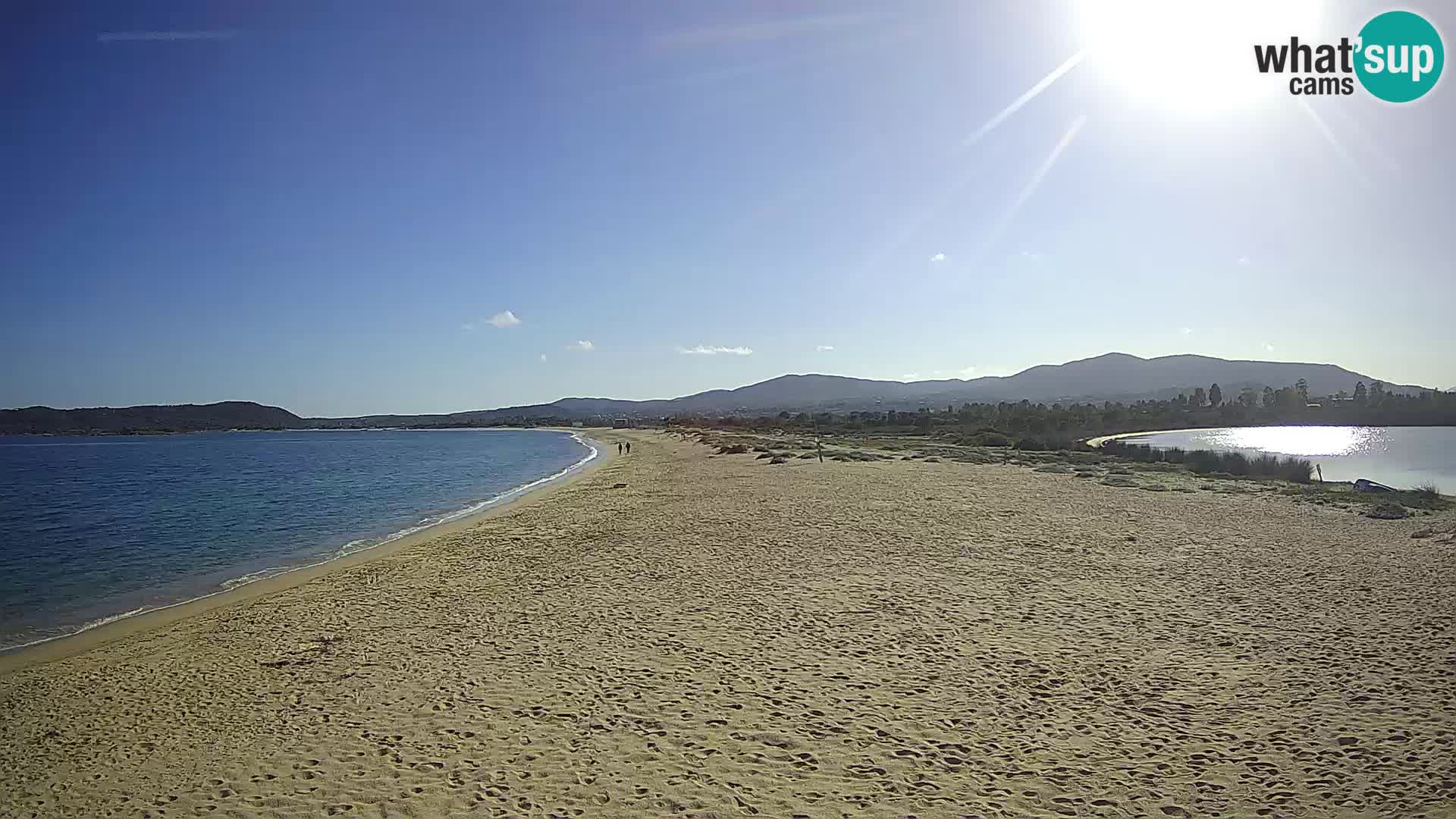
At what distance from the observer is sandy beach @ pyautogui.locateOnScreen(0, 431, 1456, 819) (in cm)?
517

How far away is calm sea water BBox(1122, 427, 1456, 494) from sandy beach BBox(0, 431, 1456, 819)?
25.2 metres

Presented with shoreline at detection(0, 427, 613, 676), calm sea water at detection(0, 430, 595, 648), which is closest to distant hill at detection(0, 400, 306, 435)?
calm sea water at detection(0, 430, 595, 648)

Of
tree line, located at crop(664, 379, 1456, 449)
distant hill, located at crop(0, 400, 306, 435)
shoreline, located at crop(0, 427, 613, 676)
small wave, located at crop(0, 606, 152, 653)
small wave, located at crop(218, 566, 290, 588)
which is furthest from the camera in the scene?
distant hill, located at crop(0, 400, 306, 435)

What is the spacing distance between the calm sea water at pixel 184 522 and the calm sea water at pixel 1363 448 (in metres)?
36.2

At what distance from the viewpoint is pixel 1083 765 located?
17.6ft

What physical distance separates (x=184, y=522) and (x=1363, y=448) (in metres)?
69.6

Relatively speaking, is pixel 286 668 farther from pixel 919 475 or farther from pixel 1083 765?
pixel 919 475

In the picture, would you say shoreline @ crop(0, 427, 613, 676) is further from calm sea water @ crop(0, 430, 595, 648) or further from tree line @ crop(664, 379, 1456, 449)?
tree line @ crop(664, 379, 1456, 449)

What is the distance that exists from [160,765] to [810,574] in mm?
8336

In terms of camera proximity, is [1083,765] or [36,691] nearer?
[1083,765]

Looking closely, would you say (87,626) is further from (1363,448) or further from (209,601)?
(1363,448)

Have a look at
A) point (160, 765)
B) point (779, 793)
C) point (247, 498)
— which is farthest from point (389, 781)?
point (247, 498)

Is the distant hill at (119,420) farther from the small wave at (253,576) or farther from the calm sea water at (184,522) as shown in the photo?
the small wave at (253,576)

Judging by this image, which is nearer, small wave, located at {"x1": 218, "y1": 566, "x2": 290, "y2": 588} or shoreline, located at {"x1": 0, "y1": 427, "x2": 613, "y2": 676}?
shoreline, located at {"x1": 0, "y1": 427, "x2": 613, "y2": 676}
